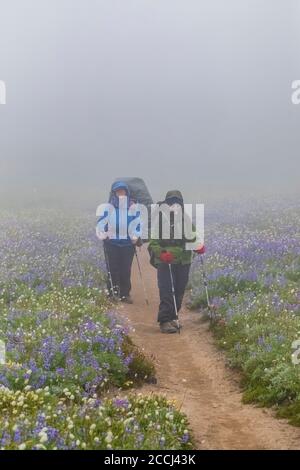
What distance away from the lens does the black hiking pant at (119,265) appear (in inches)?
687

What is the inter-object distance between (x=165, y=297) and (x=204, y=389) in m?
4.41

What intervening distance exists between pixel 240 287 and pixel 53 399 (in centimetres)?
834

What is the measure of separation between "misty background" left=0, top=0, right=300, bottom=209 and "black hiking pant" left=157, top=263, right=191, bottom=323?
37800 mm

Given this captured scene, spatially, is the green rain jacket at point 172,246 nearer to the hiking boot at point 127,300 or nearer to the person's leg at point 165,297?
the person's leg at point 165,297

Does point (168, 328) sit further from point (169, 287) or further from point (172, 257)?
point (172, 257)

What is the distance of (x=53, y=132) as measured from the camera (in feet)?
392

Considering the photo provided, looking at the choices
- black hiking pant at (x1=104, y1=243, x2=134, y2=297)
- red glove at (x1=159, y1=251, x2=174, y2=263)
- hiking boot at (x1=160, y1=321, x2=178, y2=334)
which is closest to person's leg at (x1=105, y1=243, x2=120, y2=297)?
black hiking pant at (x1=104, y1=243, x2=134, y2=297)

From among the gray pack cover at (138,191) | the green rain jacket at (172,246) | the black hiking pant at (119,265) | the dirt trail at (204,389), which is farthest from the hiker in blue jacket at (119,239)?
the gray pack cover at (138,191)

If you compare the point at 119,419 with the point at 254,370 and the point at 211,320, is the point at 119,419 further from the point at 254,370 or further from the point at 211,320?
the point at 211,320

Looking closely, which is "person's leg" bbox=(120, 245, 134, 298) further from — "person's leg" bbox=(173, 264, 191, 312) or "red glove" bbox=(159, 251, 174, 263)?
"red glove" bbox=(159, 251, 174, 263)

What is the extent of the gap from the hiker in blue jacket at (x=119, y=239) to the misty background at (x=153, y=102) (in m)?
34.8

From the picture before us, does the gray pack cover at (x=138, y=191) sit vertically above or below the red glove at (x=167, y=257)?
above

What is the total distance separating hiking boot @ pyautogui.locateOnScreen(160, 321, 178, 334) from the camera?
46.8ft

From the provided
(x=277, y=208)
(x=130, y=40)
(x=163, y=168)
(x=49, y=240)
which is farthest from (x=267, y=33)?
(x=49, y=240)
